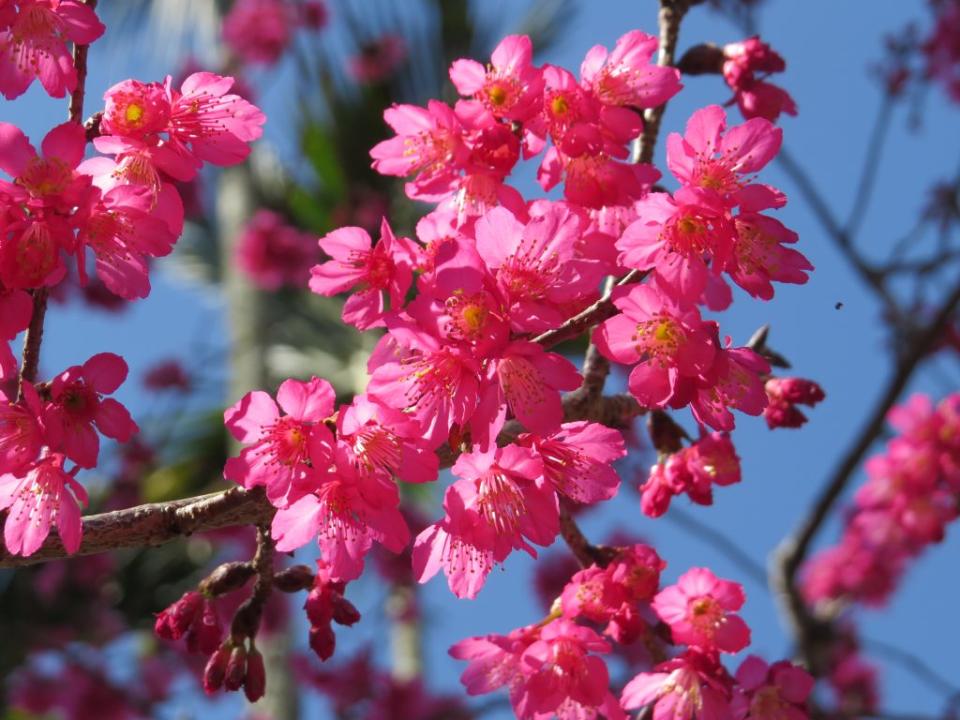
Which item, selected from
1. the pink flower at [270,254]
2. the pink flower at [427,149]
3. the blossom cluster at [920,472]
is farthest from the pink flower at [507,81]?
the pink flower at [270,254]

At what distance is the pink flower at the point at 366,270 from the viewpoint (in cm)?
123

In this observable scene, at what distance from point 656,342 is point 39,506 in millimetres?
660

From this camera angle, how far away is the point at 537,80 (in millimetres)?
1271

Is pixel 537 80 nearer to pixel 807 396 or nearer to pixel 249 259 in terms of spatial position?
pixel 807 396

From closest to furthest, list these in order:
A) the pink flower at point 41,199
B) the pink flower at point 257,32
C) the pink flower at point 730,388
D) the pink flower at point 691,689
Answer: the pink flower at point 41,199
the pink flower at point 730,388
the pink flower at point 691,689
the pink flower at point 257,32

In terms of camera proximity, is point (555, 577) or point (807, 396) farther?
point (555, 577)

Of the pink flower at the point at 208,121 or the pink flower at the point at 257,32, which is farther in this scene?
the pink flower at the point at 257,32

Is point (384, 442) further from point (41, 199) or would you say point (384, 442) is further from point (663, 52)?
point (663, 52)

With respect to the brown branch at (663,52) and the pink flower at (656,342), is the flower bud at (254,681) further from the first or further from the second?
the brown branch at (663,52)

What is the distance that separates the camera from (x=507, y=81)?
129 centimetres

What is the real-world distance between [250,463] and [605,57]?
68 cm

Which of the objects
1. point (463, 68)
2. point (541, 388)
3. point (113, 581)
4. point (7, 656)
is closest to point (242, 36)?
point (113, 581)

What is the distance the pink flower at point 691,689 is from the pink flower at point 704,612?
23 mm

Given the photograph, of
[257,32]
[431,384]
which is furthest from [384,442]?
[257,32]
